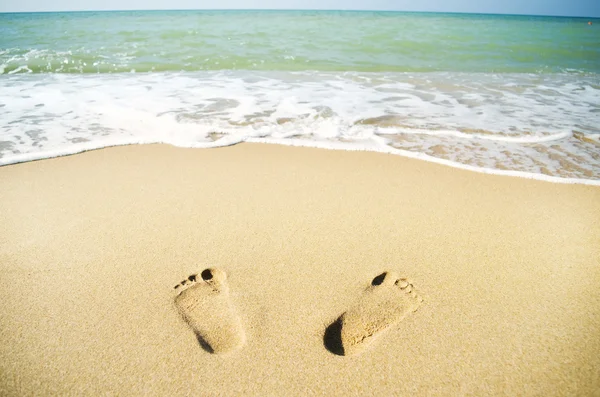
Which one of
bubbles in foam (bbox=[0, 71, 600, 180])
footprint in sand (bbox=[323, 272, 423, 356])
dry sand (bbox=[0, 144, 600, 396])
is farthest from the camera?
bubbles in foam (bbox=[0, 71, 600, 180])

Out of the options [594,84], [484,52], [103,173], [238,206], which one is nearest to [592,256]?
[238,206]

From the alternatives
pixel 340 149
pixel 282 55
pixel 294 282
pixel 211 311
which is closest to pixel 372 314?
pixel 294 282

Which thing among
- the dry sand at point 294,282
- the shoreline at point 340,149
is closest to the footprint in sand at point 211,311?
the dry sand at point 294,282

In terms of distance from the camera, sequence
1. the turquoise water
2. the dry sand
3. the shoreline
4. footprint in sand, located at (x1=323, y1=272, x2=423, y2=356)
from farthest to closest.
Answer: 1. the turquoise water
2. the shoreline
3. footprint in sand, located at (x1=323, y1=272, x2=423, y2=356)
4. the dry sand

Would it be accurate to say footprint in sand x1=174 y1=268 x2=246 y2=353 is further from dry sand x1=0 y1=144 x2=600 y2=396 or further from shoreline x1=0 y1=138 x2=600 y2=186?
shoreline x1=0 y1=138 x2=600 y2=186

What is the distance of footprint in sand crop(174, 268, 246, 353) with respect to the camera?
1.29 metres

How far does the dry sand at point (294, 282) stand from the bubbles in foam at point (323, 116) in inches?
25.2

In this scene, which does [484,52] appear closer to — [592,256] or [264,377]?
[592,256]

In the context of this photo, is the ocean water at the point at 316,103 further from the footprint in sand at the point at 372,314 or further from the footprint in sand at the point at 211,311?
the footprint in sand at the point at 211,311

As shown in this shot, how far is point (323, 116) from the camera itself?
4.05 m

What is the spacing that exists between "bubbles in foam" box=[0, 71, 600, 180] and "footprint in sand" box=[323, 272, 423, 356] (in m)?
1.66

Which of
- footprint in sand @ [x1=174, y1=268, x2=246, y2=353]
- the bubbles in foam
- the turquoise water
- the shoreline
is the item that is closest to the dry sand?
footprint in sand @ [x1=174, y1=268, x2=246, y2=353]

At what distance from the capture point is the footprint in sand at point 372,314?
1.29 meters

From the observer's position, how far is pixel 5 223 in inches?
76.7
